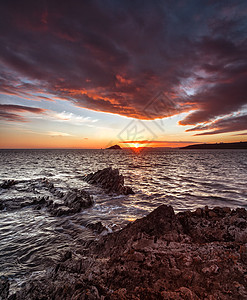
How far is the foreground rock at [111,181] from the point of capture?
1752 cm

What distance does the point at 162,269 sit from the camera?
13.2ft

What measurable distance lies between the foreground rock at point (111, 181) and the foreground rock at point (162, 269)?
11.4m

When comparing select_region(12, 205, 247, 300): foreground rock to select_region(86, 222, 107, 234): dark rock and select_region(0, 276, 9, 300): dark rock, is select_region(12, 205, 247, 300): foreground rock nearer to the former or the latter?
select_region(0, 276, 9, 300): dark rock

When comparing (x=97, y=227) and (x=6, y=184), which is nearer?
(x=97, y=227)

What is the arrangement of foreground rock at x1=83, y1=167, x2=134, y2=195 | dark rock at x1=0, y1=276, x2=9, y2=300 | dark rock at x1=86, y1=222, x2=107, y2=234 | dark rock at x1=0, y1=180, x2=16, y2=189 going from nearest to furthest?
dark rock at x1=0, y1=276, x2=9, y2=300, dark rock at x1=86, y1=222, x2=107, y2=234, foreground rock at x1=83, y1=167, x2=134, y2=195, dark rock at x1=0, y1=180, x2=16, y2=189

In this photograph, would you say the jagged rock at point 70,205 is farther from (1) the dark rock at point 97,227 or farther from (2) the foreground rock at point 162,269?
(2) the foreground rock at point 162,269

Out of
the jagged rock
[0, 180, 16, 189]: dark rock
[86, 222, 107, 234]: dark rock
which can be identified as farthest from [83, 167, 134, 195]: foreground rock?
[0, 180, 16, 189]: dark rock

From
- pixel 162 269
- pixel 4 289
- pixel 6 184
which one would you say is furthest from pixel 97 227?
pixel 6 184

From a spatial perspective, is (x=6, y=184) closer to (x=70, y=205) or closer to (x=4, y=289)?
(x=70, y=205)

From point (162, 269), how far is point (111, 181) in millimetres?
16122

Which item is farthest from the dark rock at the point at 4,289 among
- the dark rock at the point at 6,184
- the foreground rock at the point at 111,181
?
the dark rock at the point at 6,184

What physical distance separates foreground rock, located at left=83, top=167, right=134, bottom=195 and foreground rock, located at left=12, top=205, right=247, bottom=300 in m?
11.4

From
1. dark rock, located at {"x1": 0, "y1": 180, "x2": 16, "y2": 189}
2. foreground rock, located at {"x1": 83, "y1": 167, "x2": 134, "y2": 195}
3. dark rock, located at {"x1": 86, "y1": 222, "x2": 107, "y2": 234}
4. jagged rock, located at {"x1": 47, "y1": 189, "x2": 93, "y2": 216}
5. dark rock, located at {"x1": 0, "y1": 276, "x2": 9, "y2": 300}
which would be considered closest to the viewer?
dark rock, located at {"x1": 0, "y1": 276, "x2": 9, "y2": 300}

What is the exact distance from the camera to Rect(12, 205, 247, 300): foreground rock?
339 cm
